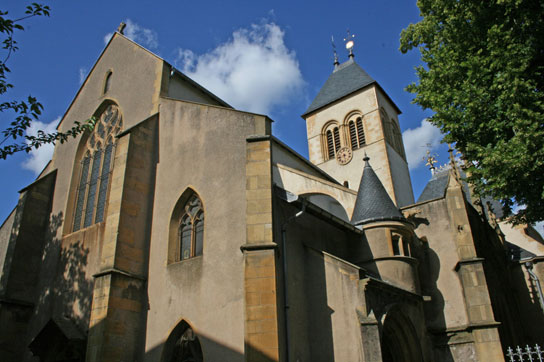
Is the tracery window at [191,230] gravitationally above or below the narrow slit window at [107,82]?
below

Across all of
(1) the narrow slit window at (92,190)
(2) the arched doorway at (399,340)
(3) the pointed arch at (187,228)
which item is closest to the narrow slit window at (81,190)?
(1) the narrow slit window at (92,190)

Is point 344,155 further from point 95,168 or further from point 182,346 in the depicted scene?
→ point 182,346

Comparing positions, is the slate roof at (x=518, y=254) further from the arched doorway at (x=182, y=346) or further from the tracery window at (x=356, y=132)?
the arched doorway at (x=182, y=346)

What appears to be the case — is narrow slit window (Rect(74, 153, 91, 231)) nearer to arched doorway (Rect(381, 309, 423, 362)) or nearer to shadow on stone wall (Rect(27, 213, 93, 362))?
shadow on stone wall (Rect(27, 213, 93, 362))

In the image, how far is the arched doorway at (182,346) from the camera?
10.2 metres

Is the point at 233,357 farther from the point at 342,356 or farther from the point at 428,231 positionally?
the point at 428,231

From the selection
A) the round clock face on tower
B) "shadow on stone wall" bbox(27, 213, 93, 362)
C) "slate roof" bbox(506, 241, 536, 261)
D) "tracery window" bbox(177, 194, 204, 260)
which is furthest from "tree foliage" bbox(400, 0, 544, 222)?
the round clock face on tower

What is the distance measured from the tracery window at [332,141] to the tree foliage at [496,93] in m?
18.3

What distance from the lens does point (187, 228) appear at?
11805 millimetres

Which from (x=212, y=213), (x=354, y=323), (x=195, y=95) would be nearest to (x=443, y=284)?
(x=354, y=323)

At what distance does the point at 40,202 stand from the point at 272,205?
931cm

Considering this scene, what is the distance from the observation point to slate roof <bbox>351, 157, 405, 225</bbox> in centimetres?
1412

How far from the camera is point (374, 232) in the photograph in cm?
1391

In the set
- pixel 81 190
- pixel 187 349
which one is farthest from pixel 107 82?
pixel 187 349
